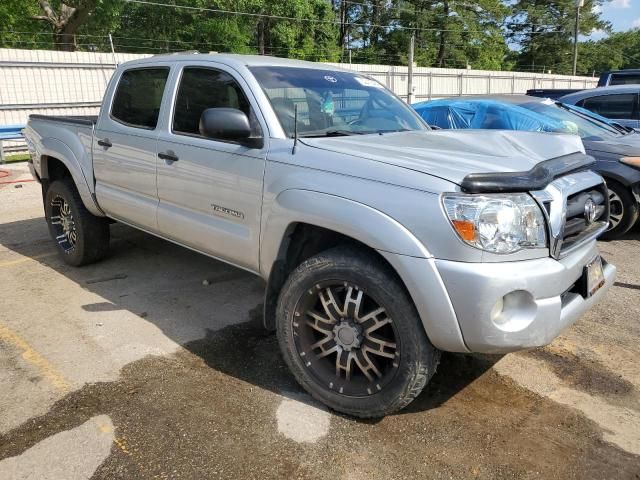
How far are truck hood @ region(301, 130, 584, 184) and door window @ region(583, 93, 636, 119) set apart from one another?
6.49 meters

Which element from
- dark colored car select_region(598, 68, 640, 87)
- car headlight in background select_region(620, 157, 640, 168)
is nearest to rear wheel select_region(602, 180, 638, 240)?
car headlight in background select_region(620, 157, 640, 168)

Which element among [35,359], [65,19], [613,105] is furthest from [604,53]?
[35,359]

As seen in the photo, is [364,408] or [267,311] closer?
[364,408]

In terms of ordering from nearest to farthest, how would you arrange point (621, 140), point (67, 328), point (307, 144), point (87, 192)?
point (307, 144)
point (67, 328)
point (87, 192)
point (621, 140)

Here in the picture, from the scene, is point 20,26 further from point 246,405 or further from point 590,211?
point 590,211

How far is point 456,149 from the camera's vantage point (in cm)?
305

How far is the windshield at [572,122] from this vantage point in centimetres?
700

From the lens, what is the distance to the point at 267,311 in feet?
10.9

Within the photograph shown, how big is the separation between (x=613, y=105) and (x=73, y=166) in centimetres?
825

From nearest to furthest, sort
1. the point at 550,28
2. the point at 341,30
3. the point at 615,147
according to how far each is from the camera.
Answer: the point at 615,147, the point at 341,30, the point at 550,28

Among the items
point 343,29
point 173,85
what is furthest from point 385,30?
point 173,85

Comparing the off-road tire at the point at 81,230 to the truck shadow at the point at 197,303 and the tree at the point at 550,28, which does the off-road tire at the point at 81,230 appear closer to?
the truck shadow at the point at 197,303

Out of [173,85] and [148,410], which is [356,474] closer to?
[148,410]

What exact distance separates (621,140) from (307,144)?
512cm
